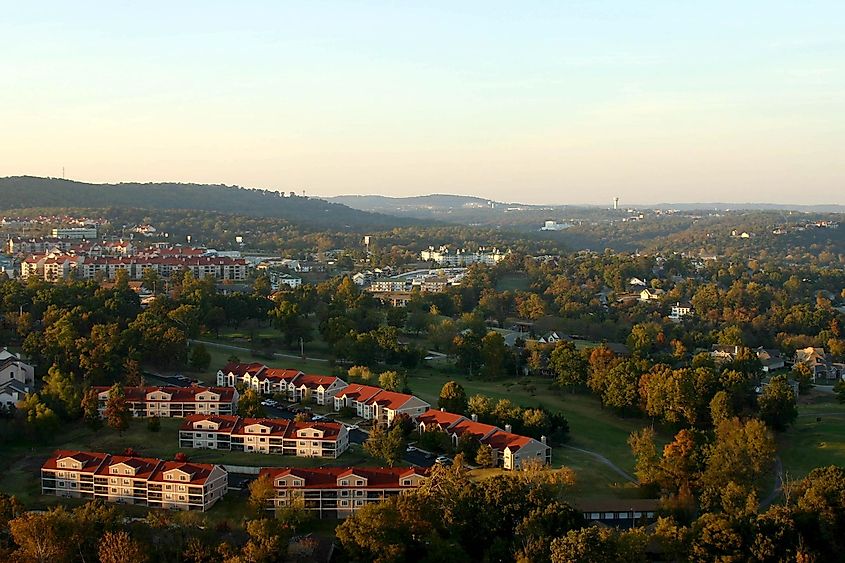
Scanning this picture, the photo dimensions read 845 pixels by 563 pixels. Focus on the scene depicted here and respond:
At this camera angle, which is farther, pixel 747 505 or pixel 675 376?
pixel 675 376

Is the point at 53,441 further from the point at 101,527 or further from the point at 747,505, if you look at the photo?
the point at 747,505

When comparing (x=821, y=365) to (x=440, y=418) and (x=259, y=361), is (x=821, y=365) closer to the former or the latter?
(x=440, y=418)

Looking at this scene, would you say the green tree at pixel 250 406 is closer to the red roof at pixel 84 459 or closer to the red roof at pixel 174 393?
the red roof at pixel 174 393

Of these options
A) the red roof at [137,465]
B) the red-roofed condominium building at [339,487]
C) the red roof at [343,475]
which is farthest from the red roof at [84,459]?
the red-roofed condominium building at [339,487]

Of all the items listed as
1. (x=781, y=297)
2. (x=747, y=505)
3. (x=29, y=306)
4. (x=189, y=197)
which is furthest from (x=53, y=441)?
(x=189, y=197)

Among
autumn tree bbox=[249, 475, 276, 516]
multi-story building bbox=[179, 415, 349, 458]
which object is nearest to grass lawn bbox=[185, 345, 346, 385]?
multi-story building bbox=[179, 415, 349, 458]

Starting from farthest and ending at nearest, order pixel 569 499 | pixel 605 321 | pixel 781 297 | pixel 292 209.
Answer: pixel 292 209 → pixel 781 297 → pixel 605 321 → pixel 569 499

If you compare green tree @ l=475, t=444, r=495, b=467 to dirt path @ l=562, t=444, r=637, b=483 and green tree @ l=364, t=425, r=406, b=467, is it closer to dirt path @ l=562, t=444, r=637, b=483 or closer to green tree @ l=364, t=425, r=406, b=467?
green tree @ l=364, t=425, r=406, b=467
